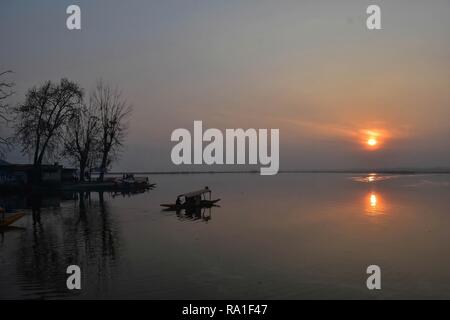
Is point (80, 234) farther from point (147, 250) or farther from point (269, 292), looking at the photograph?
point (269, 292)

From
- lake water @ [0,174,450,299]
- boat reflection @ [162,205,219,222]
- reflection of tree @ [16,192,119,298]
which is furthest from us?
boat reflection @ [162,205,219,222]

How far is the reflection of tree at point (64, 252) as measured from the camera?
16500mm

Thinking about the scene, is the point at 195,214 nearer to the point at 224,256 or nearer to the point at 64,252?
the point at 224,256

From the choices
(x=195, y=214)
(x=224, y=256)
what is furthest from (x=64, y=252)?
(x=195, y=214)

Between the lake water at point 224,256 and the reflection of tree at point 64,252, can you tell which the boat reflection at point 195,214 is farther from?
the reflection of tree at point 64,252

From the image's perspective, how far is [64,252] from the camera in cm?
2253

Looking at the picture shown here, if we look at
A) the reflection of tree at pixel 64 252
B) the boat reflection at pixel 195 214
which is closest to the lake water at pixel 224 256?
the reflection of tree at pixel 64 252

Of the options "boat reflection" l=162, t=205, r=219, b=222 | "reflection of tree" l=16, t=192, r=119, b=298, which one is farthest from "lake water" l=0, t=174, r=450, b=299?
"boat reflection" l=162, t=205, r=219, b=222

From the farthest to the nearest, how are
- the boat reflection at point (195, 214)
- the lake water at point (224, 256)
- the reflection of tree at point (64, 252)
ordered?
the boat reflection at point (195, 214) → the reflection of tree at point (64, 252) → the lake water at point (224, 256)

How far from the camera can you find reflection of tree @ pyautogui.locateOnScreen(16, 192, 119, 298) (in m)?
16.5

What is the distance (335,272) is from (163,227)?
55.8ft

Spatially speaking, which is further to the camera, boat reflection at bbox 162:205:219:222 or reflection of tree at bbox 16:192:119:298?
boat reflection at bbox 162:205:219:222

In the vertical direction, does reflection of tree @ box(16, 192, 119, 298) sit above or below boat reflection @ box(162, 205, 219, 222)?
above

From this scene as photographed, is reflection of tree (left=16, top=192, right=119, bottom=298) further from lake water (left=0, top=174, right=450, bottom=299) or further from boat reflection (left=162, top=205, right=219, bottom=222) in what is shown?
boat reflection (left=162, top=205, right=219, bottom=222)
